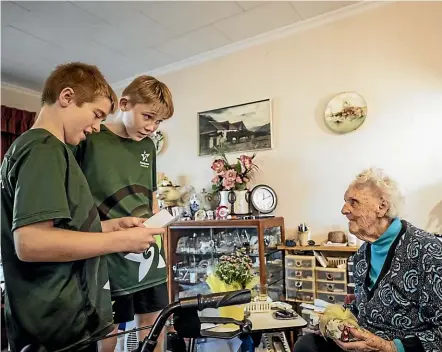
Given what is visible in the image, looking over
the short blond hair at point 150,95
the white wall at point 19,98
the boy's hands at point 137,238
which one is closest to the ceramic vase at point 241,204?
A: the short blond hair at point 150,95

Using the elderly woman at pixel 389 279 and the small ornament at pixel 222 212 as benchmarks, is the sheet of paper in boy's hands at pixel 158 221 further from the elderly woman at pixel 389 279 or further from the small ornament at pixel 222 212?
the small ornament at pixel 222 212

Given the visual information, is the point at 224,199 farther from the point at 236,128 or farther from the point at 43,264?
the point at 43,264

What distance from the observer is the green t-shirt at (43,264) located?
743mm

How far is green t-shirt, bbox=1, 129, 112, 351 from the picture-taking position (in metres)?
0.74

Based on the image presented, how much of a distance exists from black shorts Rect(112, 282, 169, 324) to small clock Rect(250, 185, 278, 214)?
1393mm

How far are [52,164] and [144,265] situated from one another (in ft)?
2.15

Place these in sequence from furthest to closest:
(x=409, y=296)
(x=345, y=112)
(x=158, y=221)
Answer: (x=345, y=112) < (x=409, y=296) < (x=158, y=221)

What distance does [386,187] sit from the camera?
1490 millimetres

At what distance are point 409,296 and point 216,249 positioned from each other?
1.63m

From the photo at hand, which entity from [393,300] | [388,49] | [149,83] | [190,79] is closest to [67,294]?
[149,83]

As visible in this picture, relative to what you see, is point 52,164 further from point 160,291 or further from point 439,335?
point 439,335

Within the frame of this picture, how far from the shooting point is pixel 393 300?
4.23ft

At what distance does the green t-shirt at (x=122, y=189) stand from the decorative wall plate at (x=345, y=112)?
1.54 metres

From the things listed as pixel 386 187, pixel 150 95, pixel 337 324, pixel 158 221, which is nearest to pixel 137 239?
pixel 158 221
